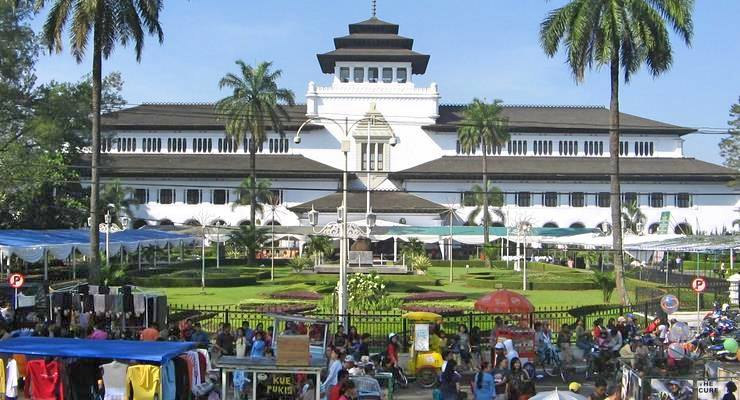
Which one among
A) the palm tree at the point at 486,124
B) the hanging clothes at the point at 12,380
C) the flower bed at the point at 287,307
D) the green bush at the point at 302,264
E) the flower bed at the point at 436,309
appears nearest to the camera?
the hanging clothes at the point at 12,380

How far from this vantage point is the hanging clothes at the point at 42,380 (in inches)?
602

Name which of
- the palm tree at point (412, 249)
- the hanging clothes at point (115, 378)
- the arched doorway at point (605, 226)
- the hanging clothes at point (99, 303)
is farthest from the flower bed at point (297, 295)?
the arched doorway at point (605, 226)

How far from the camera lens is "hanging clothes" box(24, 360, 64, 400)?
1528 cm

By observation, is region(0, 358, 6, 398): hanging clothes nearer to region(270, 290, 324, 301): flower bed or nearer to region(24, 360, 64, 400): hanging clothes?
region(24, 360, 64, 400): hanging clothes

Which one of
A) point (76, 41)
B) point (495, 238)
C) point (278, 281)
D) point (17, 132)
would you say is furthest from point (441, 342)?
point (495, 238)

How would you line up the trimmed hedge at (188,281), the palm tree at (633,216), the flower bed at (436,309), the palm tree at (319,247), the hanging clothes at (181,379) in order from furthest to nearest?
1. the palm tree at (633,216)
2. the palm tree at (319,247)
3. the trimmed hedge at (188,281)
4. the flower bed at (436,309)
5. the hanging clothes at (181,379)

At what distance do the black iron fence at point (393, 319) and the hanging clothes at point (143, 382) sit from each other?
953 centimetres

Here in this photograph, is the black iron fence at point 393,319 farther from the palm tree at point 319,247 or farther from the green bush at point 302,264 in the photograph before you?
the palm tree at point 319,247

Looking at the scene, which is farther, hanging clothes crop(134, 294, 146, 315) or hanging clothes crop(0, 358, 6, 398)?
hanging clothes crop(134, 294, 146, 315)

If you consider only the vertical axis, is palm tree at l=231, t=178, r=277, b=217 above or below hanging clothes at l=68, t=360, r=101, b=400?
above

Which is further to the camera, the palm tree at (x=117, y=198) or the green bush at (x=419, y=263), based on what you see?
the palm tree at (x=117, y=198)

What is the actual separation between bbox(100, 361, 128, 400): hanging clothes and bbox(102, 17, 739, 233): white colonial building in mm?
57772

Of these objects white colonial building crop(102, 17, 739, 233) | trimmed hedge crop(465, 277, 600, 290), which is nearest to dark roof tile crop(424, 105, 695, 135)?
white colonial building crop(102, 17, 739, 233)

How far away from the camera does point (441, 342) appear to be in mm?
21281
